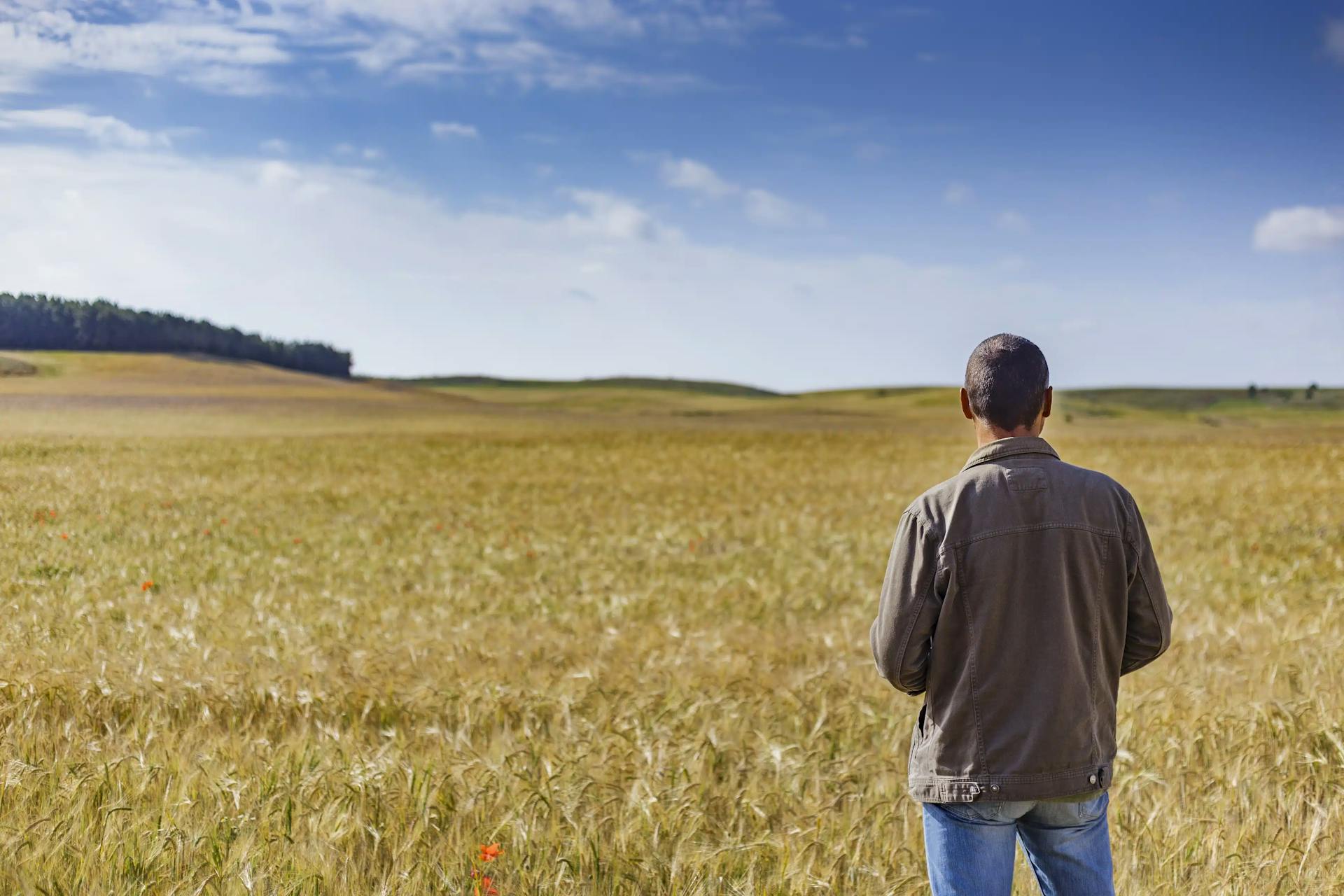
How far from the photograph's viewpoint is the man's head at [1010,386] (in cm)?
252

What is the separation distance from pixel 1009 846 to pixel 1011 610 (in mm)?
693

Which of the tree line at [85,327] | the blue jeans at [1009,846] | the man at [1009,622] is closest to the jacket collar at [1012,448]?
the man at [1009,622]

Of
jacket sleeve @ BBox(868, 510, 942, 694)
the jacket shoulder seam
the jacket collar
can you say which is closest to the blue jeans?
jacket sleeve @ BBox(868, 510, 942, 694)

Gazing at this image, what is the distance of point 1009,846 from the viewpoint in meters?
2.62

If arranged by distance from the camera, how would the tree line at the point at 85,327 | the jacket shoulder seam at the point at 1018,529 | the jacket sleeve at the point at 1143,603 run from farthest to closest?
the tree line at the point at 85,327, the jacket sleeve at the point at 1143,603, the jacket shoulder seam at the point at 1018,529

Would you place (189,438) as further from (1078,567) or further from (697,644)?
(1078,567)

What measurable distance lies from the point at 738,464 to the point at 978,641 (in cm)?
2572

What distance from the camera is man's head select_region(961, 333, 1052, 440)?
8.27ft

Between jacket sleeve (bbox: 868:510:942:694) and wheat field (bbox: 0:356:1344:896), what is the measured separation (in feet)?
4.71

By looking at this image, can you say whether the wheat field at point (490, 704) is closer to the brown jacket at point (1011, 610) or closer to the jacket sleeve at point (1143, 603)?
the brown jacket at point (1011, 610)

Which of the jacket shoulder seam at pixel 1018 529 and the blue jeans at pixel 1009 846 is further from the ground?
the jacket shoulder seam at pixel 1018 529

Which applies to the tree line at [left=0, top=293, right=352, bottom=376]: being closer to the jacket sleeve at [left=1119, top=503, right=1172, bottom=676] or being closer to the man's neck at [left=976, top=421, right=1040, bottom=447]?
the man's neck at [left=976, top=421, right=1040, bottom=447]

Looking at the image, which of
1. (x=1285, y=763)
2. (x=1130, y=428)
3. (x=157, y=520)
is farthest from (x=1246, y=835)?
(x=1130, y=428)

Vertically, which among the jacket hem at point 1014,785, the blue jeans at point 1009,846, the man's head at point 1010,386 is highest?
the man's head at point 1010,386
